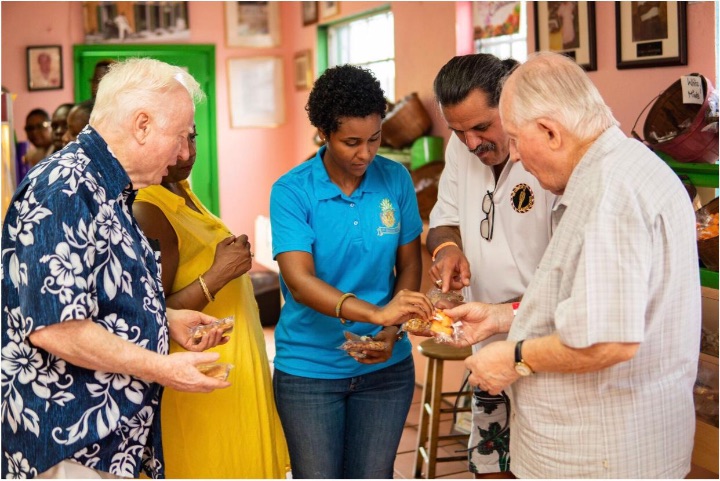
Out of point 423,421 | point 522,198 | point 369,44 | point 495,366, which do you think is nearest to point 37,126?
point 369,44

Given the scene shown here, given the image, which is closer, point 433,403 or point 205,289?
point 205,289

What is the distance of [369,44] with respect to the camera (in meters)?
6.84

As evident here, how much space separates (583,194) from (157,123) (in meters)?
0.95

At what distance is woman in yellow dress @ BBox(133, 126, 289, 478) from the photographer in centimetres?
232

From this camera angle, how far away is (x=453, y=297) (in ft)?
8.27

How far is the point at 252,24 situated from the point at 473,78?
22.2 ft

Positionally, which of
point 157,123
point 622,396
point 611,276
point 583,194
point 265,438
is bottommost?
point 265,438

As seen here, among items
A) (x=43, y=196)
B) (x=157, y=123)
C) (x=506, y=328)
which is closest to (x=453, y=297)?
(x=506, y=328)

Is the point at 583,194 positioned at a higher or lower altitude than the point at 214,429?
higher

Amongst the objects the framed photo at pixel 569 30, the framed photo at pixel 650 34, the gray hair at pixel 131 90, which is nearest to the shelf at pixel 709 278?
the framed photo at pixel 650 34

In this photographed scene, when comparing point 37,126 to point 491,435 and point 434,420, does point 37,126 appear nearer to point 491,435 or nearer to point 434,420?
point 434,420

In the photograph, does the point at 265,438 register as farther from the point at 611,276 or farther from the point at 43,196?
the point at 611,276

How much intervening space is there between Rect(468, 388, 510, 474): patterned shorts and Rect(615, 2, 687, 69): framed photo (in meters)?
1.61

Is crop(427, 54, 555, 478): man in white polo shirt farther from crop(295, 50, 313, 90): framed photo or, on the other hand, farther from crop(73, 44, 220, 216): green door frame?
crop(73, 44, 220, 216): green door frame
